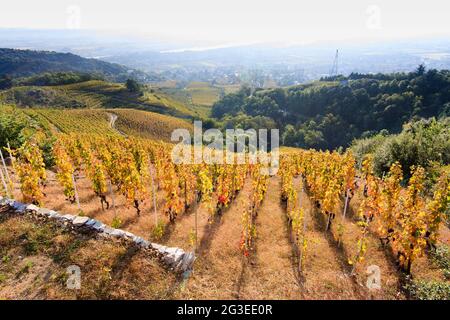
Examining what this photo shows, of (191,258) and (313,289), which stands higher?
(191,258)

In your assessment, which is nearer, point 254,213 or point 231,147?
point 254,213

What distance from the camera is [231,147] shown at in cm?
6519

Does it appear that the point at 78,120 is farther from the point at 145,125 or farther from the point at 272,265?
the point at 272,265

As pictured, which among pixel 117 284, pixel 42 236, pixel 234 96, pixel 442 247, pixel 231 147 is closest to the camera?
pixel 117 284

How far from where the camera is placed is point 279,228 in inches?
677

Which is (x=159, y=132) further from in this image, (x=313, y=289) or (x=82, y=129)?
(x=313, y=289)

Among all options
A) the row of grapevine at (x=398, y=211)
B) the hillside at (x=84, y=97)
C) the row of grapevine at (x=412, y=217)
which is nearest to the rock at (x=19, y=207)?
the row of grapevine at (x=398, y=211)

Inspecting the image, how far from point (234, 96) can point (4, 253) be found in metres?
147

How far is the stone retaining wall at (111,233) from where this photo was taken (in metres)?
12.0

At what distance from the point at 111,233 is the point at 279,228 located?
31.0ft

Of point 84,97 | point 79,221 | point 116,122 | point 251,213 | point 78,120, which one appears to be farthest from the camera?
point 84,97

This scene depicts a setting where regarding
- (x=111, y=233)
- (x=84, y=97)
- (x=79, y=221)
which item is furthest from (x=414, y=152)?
(x=84, y=97)

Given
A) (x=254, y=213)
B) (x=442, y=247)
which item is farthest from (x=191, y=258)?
(x=442, y=247)

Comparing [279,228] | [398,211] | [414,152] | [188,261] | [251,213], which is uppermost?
[398,211]
